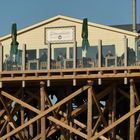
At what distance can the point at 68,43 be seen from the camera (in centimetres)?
3438

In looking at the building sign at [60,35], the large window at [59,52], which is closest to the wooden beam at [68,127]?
the large window at [59,52]

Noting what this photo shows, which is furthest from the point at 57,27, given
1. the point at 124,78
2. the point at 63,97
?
the point at 124,78

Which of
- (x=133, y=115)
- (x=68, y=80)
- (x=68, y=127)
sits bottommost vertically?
(x=68, y=127)

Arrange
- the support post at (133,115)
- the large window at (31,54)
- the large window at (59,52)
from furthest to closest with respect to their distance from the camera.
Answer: the large window at (59,52) → the large window at (31,54) → the support post at (133,115)

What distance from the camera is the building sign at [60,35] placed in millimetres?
34438

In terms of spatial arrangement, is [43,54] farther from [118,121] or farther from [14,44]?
[118,121]

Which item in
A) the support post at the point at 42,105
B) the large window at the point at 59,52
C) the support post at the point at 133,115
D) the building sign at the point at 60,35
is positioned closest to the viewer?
the support post at the point at 133,115

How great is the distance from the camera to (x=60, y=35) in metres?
34.6

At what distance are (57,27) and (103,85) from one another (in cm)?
451

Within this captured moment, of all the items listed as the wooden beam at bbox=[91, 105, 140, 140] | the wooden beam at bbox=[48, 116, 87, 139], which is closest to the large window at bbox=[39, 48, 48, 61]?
the wooden beam at bbox=[48, 116, 87, 139]

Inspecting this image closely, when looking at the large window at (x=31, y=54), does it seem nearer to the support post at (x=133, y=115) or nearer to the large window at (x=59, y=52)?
the large window at (x=59, y=52)

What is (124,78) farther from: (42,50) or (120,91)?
(42,50)

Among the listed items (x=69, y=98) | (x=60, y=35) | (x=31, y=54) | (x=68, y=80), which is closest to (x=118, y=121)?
(x=69, y=98)

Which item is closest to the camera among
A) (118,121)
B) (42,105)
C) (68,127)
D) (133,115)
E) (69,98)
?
(133,115)
